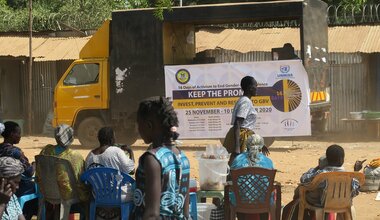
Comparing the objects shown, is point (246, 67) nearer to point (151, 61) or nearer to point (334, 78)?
point (151, 61)

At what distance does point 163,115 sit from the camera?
3.48m

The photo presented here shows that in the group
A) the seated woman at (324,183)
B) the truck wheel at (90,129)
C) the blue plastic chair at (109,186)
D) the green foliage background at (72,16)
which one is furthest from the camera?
the green foliage background at (72,16)

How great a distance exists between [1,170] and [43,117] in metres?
17.8

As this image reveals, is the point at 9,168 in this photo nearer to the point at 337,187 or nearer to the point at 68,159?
the point at 68,159

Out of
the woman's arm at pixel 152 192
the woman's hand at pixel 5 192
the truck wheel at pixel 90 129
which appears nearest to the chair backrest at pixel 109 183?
the woman's hand at pixel 5 192

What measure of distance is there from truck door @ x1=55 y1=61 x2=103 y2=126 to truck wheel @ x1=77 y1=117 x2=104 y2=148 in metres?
0.28

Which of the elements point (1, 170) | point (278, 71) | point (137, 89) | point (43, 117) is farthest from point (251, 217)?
point (43, 117)

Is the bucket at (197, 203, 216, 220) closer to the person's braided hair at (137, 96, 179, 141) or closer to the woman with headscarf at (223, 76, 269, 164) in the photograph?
the woman with headscarf at (223, 76, 269, 164)

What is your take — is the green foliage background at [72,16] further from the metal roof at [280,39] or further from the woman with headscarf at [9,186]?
the woman with headscarf at [9,186]

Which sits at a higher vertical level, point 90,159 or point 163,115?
point 163,115

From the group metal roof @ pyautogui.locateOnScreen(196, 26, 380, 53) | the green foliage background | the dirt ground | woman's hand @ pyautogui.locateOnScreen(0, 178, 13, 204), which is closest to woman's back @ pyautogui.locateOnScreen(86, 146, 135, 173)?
woman's hand @ pyautogui.locateOnScreen(0, 178, 13, 204)

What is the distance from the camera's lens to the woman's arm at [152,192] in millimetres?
3326

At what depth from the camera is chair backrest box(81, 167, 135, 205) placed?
225 inches

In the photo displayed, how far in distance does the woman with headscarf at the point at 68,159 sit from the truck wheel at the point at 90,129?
30.2 ft
